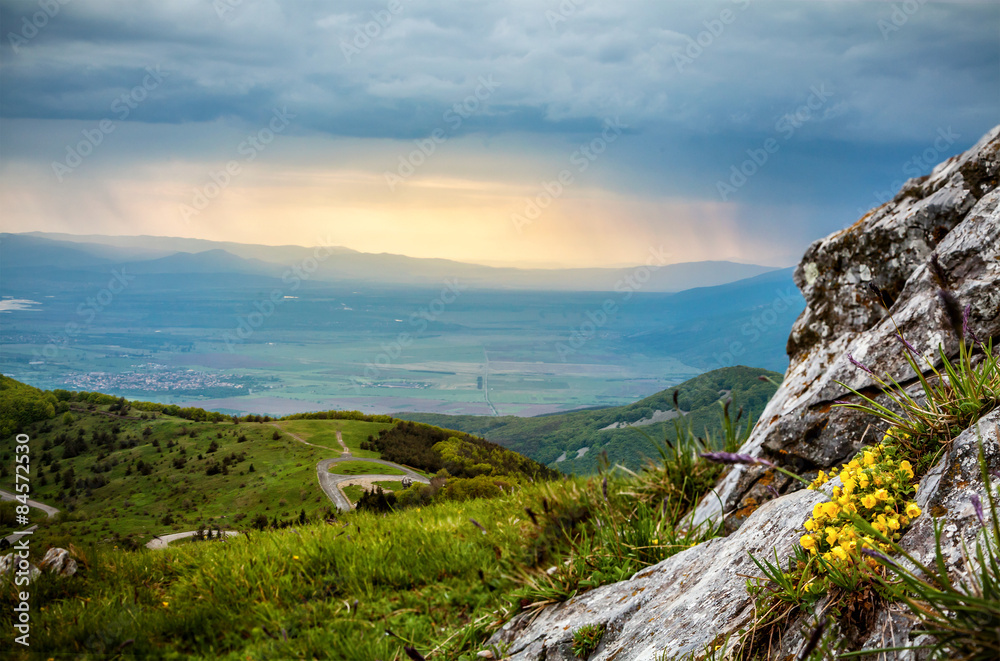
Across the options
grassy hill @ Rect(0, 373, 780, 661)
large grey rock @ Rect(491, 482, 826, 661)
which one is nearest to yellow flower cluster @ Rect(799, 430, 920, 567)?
large grey rock @ Rect(491, 482, 826, 661)

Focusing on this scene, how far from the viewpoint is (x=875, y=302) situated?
576cm

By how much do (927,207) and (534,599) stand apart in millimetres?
5925

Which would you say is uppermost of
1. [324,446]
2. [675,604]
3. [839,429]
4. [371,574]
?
[839,429]

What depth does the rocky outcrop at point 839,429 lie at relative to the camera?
2.44 metres

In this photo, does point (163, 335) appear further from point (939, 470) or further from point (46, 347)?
point (939, 470)

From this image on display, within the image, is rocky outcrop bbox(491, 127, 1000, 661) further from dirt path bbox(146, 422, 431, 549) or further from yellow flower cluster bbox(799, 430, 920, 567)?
dirt path bbox(146, 422, 431, 549)

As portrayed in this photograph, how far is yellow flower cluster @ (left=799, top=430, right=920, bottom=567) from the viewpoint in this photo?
2.26 meters

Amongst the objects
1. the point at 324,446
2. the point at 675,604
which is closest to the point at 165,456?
the point at 324,446

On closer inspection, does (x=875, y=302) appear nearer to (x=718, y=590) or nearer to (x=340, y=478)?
(x=718, y=590)

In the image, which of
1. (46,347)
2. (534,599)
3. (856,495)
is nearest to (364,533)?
(534,599)

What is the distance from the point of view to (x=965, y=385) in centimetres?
269

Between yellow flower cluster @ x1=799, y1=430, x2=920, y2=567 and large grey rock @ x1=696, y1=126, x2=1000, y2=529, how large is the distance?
5.30 feet

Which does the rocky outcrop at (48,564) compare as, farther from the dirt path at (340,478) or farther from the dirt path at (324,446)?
the dirt path at (324,446)

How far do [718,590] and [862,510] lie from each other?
1062mm
